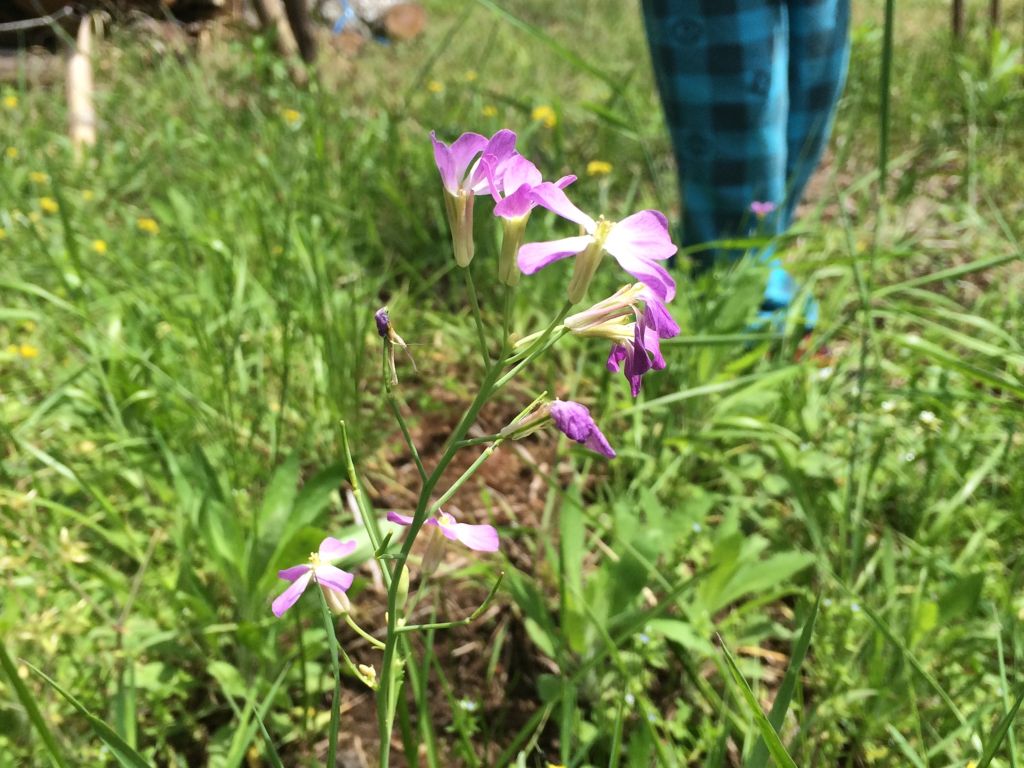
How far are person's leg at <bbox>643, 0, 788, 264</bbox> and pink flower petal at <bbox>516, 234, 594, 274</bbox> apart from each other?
3.95ft

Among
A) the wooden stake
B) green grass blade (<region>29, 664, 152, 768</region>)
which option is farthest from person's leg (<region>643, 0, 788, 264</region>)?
the wooden stake

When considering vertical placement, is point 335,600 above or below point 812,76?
below

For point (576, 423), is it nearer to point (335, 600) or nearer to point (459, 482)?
point (459, 482)

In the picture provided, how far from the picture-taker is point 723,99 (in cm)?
159

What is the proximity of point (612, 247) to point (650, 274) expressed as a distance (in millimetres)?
37

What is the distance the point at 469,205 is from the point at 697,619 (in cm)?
73

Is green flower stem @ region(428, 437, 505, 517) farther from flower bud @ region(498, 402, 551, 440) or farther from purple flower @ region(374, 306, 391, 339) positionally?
purple flower @ region(374, 306, 391, 339)

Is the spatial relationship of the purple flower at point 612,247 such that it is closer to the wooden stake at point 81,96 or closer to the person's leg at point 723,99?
the person's leg at point 723,99

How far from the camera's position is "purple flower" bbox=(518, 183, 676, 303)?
0.49 m

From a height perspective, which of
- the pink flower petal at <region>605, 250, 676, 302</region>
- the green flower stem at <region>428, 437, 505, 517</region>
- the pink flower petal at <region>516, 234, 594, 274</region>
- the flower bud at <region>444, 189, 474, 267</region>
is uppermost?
the flower bud at <region>444, 189, 474, 267</region>

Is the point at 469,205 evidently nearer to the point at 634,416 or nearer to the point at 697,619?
the point at 697,619

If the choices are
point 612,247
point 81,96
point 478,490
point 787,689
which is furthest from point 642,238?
point 81,96

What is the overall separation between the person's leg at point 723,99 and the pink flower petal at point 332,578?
4.27ft

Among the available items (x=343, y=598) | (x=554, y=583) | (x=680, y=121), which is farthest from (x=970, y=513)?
(x=343, y=598)
